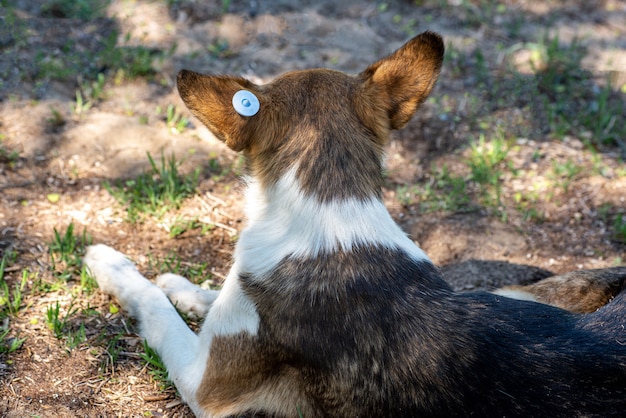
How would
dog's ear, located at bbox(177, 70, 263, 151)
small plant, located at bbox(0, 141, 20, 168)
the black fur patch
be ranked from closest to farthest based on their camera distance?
1. the black fur patch
2. dog's ear, located at bbox(177, 70, 263, 151)
3. small plant, located at bbox(0, 141, 20, 168)

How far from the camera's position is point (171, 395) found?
4.07 meters

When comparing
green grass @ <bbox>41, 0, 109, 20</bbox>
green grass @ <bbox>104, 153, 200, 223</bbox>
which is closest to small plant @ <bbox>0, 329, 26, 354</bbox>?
green grass @ <bbox>104, 153, 200, 223</bbox>

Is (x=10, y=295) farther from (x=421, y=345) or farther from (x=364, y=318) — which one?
(x=421, y=345)

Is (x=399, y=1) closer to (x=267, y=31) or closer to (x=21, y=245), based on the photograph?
(x=267, y=31)

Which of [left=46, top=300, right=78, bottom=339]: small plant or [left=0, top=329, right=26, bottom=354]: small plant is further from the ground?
[left=46, top=300, right=78, bottom=339]: small plant

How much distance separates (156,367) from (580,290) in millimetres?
2625

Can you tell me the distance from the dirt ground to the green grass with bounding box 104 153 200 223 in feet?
0.26

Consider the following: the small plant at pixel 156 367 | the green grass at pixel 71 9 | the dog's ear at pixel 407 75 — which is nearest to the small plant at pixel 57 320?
the small plant at pixel 156 367

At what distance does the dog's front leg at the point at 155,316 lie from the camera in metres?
3.88

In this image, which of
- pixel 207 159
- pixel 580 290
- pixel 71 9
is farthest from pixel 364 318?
pixel 71 9

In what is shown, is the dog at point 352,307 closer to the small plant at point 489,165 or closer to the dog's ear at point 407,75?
the dog's ear at point 407,75

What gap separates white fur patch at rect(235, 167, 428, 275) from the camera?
3359 mm

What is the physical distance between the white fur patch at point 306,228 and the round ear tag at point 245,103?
0.35m

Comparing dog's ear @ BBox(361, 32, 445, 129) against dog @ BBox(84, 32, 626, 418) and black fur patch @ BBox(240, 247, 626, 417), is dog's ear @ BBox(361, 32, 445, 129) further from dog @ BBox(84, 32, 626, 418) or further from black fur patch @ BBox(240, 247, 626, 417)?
black fur patch @ BBox(240, 247, 626, 417)
